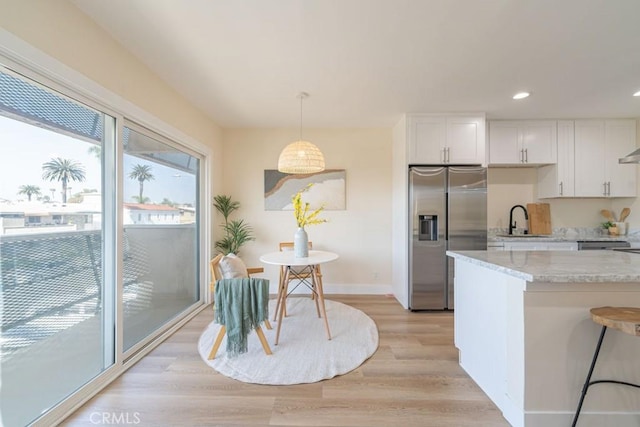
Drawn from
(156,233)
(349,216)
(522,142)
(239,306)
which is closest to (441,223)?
(349,216)

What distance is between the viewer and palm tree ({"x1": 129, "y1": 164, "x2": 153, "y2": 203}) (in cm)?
226

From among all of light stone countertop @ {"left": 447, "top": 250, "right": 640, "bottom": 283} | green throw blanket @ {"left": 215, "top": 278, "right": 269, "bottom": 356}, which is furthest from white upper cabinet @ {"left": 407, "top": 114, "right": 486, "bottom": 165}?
green throw blanket @ {"left": 215, "top": 278, "right": 269, "bottom": 356}

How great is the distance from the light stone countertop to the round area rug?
124 cm

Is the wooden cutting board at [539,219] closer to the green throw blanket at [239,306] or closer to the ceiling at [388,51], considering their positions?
the ceiling at [388,51]

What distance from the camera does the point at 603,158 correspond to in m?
3.46

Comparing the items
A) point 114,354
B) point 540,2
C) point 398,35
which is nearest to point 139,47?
point 398,35

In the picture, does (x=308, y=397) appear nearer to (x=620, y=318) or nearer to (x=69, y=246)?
(x=620, y=318)

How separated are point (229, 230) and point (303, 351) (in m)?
2.17

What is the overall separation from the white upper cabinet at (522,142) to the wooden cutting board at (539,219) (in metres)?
0.67

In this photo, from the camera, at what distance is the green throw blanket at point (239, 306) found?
2082mm

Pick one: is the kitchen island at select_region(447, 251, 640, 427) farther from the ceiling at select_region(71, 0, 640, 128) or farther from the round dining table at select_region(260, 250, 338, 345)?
the ceiling at select_region(71, 0, 640, 128)

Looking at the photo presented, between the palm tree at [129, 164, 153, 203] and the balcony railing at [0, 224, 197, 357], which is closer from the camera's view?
the balcony railing at [0, 224, 197, 357]

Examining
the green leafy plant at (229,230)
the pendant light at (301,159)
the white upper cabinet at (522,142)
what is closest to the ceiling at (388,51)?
the white upper cabinet at (522,142)

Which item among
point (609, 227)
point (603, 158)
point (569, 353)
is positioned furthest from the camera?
point (609, 227)
